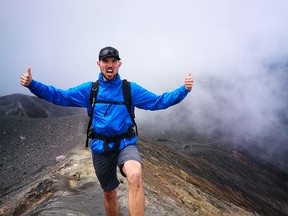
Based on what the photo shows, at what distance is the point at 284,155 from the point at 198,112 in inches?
851

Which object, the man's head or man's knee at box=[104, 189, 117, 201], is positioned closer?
the man's head

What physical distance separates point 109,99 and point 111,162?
1083 millimetres

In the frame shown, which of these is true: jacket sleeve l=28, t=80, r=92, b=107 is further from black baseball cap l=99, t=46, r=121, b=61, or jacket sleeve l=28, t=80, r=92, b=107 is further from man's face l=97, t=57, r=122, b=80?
black baseball cap l=99, t=46, r=121, b=61

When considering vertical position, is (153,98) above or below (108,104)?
above

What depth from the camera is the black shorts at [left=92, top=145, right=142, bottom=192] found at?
493 centimetres

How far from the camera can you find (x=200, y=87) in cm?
9438

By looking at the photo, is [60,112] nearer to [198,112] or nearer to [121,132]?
[121,132]

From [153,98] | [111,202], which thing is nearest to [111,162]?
[111,202]

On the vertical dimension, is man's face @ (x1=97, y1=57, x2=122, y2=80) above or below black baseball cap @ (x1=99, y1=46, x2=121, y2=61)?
below

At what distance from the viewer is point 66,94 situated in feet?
17.6

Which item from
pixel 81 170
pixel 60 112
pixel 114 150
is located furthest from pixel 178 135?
pixel 114 150

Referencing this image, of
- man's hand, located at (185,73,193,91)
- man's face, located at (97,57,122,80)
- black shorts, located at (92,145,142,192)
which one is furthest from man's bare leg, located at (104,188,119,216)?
man's hand, located at (185,73,193,91)

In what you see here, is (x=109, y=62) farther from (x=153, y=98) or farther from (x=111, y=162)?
(x=111, y=162)

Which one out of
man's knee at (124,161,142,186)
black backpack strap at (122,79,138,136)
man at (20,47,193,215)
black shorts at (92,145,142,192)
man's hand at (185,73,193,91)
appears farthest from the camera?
man's hand at (185,73,193,91)
